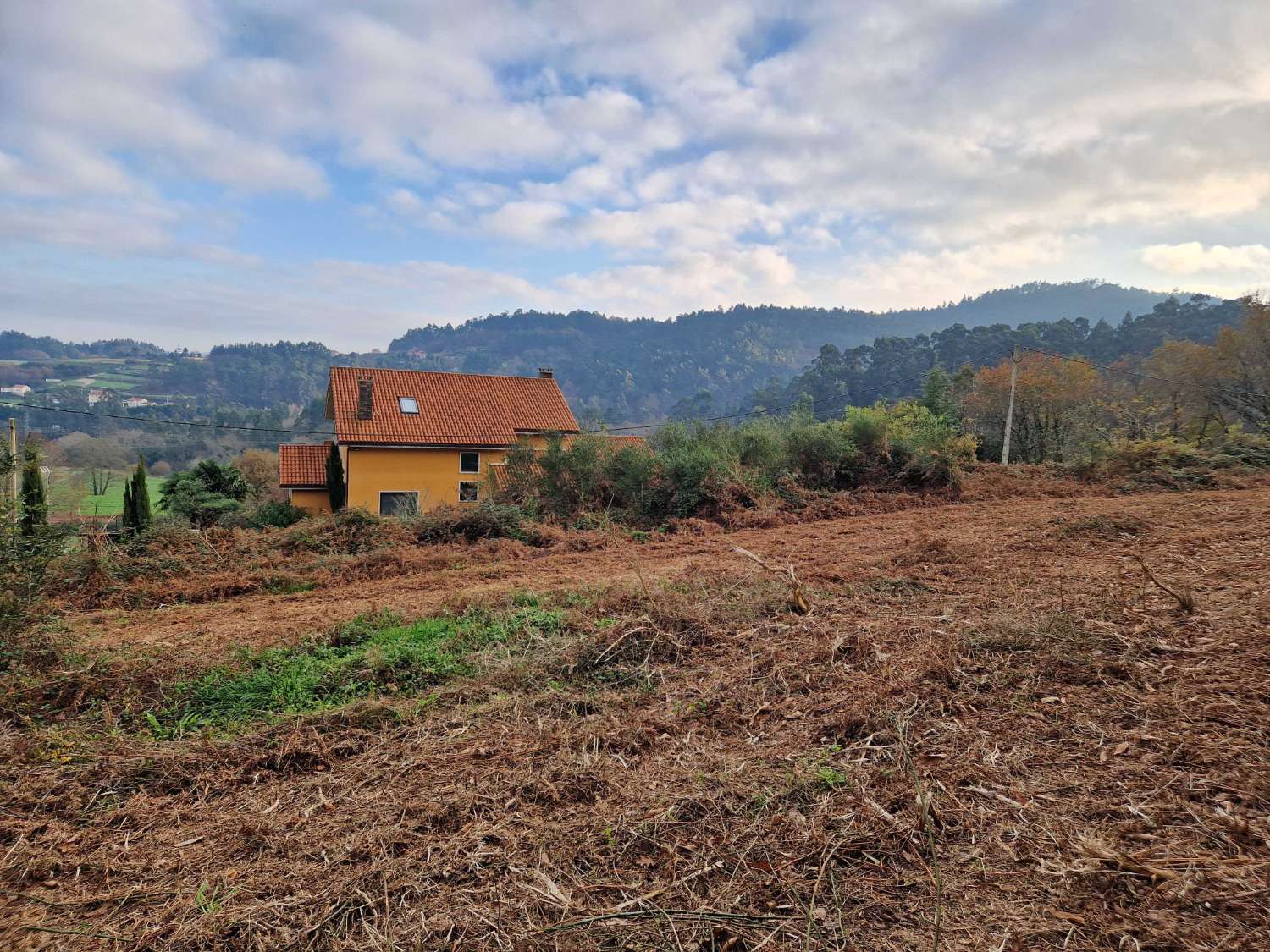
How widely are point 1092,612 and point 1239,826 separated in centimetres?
239

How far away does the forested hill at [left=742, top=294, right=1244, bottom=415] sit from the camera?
160ft

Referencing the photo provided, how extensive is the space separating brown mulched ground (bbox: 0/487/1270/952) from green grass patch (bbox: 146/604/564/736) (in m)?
0.51

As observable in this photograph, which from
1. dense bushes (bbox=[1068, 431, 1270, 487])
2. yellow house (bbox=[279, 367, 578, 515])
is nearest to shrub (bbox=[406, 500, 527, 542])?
yellow house (bbox=[279, 367, 578, 515])

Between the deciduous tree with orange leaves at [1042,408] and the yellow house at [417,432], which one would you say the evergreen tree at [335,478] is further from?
the deciduous tree with orange leaves at [1042,408]

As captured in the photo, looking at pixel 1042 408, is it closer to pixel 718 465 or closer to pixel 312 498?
pixel 718 465

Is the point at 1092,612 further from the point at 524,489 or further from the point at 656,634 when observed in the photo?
the point at 524,489

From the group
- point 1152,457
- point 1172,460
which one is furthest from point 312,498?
point 1172,460

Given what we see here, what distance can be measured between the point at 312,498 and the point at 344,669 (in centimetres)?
2374

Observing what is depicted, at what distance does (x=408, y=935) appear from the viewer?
2143 millimetres

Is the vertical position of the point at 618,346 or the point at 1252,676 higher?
the point at 618,346

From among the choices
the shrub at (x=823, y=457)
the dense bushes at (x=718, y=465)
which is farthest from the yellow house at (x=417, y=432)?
the shrub at (x=823, y=457)

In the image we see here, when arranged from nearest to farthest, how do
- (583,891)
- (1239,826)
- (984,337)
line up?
(1239,826) < (583,891) < (984,337)

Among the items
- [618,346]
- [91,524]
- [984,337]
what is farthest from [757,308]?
[91,524]

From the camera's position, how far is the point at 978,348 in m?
56.1
